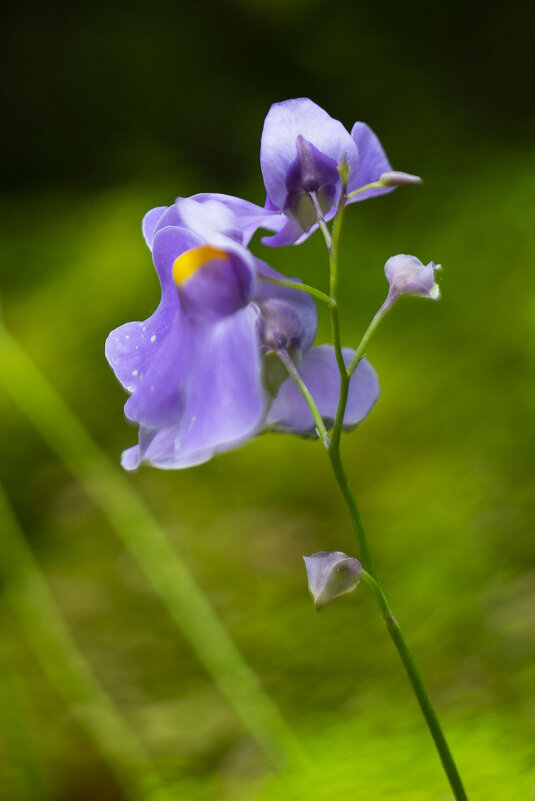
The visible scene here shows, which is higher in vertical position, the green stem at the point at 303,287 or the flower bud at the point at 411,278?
the green stem at the point at 303,287

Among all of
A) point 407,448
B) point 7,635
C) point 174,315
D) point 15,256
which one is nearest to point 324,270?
point 407,448

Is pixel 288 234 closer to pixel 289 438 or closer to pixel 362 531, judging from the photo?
pixel 362 531

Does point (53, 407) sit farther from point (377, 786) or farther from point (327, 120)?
point (327, 120)

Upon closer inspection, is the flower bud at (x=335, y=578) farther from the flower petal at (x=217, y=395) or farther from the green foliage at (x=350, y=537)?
the green foliage at (x=350, y=537)

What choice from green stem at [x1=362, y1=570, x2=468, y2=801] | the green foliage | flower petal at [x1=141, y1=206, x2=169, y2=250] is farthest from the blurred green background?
flower petal at [x1=141, y1=206, x2=169, y2=250]

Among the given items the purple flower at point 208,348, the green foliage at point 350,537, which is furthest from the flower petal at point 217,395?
the green foliage at point 350,537

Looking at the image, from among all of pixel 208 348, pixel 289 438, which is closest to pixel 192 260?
pixel 208 348
